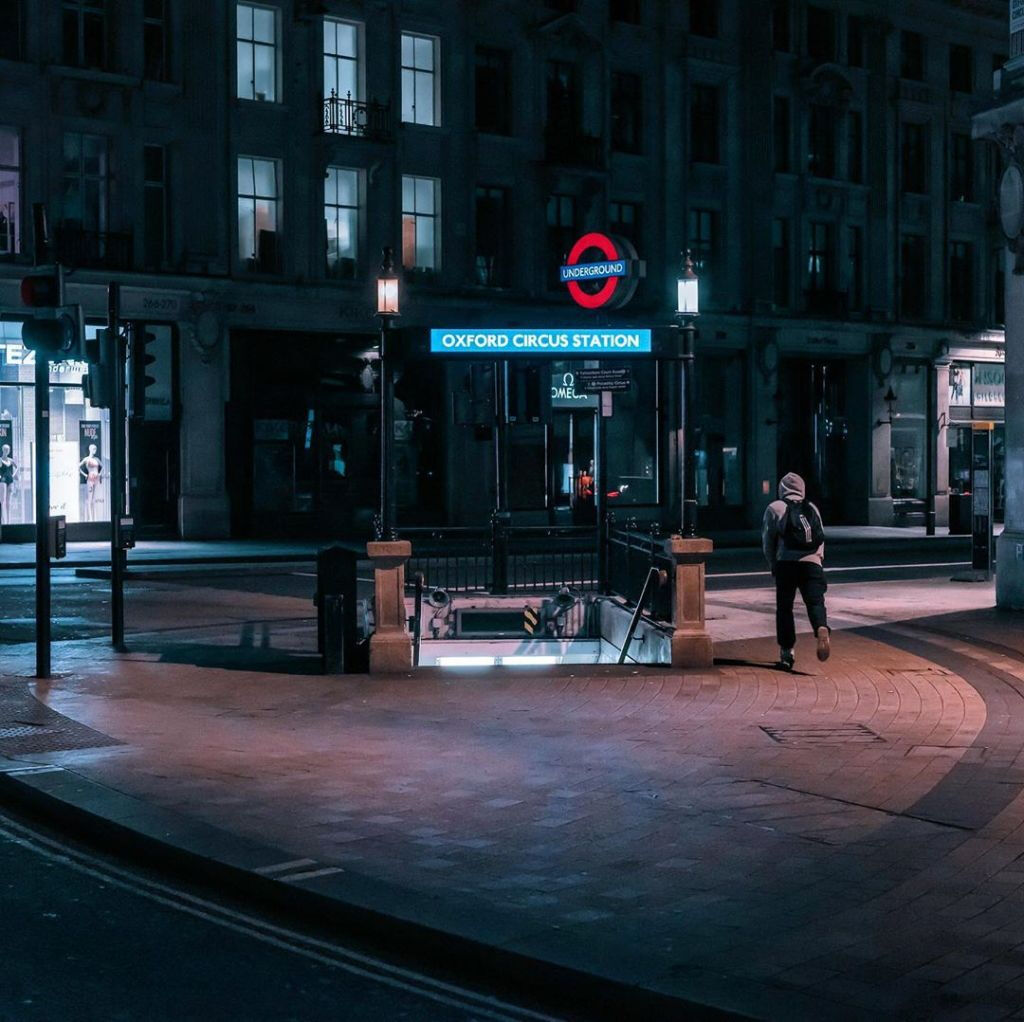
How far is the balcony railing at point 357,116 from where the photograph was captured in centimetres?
3528

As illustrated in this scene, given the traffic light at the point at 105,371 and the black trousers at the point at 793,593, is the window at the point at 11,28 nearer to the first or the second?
the traffic light at the point at 105,371

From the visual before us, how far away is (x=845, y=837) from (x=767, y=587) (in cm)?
1531

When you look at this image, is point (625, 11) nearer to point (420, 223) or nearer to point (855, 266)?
point (420, 223)

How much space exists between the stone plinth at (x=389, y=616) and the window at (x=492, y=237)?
2506 cm

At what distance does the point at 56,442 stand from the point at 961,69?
29.7 metres

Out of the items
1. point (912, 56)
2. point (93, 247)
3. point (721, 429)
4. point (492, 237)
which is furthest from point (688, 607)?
point (912, 56)

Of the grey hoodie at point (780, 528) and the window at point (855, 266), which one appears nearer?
the grey hoodie at point (780, 528)

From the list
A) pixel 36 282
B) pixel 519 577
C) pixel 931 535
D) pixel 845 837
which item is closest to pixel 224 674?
pixel 36 282

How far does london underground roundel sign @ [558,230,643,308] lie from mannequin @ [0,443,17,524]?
16262mm

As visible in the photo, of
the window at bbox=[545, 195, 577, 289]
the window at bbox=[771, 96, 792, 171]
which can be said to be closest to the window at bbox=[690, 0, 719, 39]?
the window at bbox=[771, 96, 792, 171]

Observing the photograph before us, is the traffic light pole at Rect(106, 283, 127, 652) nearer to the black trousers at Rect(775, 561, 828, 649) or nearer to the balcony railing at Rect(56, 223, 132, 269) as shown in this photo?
the black trousers at Rect(775, 561, 828, 649)

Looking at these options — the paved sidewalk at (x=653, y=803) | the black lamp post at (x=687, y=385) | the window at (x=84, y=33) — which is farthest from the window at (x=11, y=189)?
the black lamp post at (x=687, y=385)

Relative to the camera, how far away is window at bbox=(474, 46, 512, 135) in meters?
37.8

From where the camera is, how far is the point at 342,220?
3575 cm
